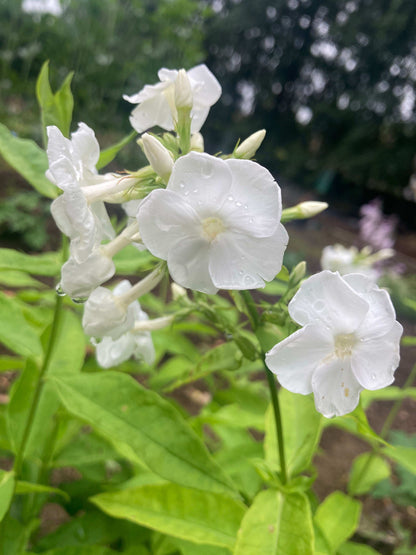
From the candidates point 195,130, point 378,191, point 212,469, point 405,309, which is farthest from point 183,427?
point 378,191

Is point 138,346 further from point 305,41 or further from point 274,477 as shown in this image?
point 305,41

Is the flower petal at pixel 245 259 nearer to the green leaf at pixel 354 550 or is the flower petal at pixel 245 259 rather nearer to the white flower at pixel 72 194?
the white flower at pixel 72 194

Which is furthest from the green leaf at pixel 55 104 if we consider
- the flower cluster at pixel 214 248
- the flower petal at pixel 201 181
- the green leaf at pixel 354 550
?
the green leaf at pixel 354 550

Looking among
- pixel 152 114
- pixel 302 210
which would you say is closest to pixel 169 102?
pixel 152 114

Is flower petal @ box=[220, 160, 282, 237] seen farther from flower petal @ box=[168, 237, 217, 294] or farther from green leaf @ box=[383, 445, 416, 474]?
green leaf @ box=[383, 445, 416, 474]

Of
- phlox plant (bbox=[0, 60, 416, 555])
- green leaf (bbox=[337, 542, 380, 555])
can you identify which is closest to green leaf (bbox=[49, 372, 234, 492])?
phlox plant (bbox=[0, 60, 416, 555])
